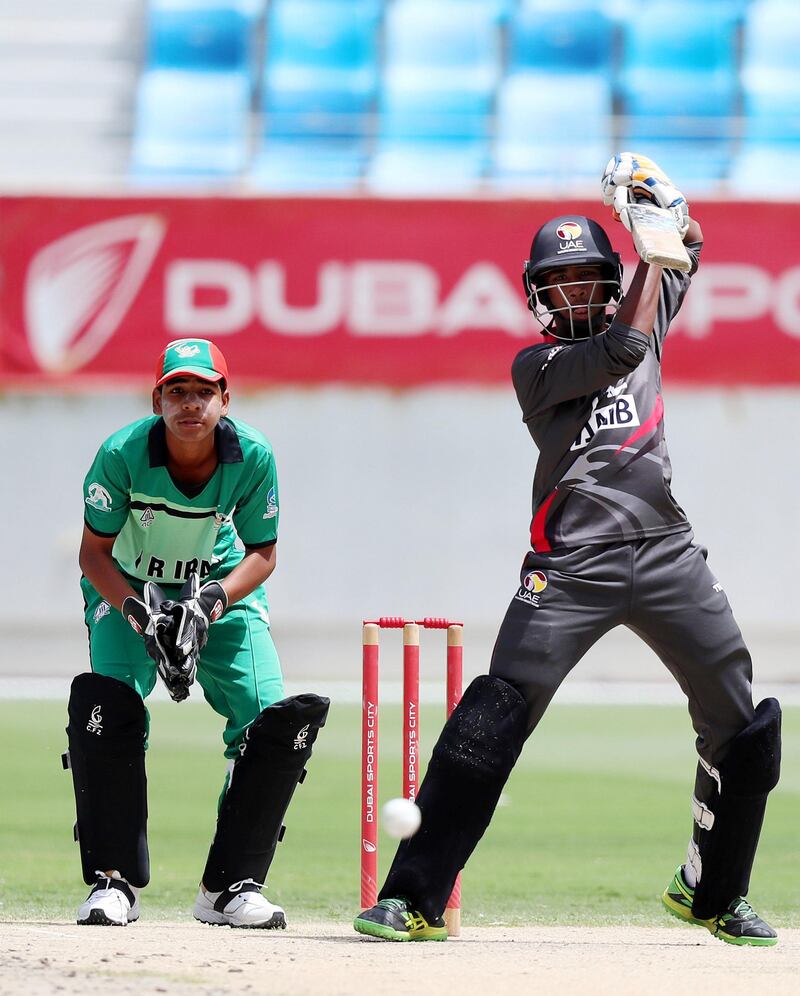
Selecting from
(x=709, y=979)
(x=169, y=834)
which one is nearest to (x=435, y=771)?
(x=709, y=979)

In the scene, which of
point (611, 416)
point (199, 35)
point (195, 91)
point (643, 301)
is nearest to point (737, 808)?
point (611, 416)

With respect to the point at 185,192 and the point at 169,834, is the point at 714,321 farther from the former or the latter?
the point at 169,834

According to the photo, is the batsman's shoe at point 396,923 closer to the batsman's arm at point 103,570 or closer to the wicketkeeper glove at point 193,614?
the wicketkeeper glove at point 193,614

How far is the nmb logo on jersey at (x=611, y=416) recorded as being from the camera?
408 cm

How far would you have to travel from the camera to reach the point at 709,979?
3.57m

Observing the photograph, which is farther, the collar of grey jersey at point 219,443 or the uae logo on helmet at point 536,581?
the collar of grey jersey at point 219,443

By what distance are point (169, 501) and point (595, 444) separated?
118 centimetres

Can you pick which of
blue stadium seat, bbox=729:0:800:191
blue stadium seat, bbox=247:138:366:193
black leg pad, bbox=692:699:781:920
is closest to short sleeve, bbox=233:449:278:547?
black leg pad, bbox=692:699:781:920

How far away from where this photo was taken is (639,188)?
13.7 ft

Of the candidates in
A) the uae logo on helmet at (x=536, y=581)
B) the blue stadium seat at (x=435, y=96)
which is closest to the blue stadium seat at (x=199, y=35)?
the blue stadium seat at (x=435, y=96)

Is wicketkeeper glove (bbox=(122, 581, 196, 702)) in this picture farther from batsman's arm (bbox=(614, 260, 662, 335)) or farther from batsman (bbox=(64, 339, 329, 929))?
batsman's arm (bbox=(614, 260, 662, 335))

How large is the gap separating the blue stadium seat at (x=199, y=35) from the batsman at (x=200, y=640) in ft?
36.1

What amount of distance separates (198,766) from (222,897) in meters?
3.37

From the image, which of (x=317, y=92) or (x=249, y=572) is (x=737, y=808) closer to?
(x=249, y=572)
